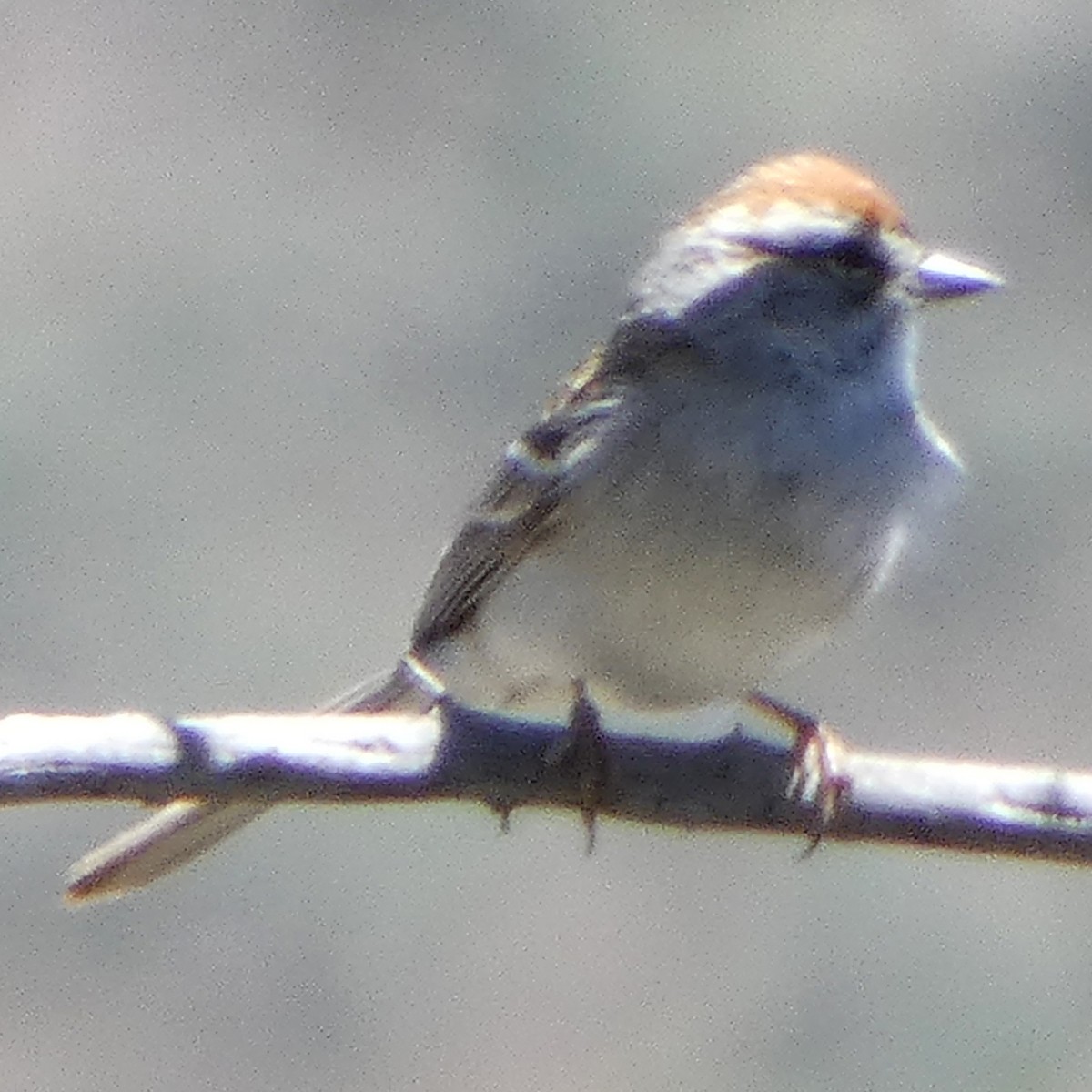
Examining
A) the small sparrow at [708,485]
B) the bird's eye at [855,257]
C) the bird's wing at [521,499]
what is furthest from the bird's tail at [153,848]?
the bird's eye at [855,257]

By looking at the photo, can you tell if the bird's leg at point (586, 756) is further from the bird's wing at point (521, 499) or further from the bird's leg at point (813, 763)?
the bird's wing at point (521, 499)

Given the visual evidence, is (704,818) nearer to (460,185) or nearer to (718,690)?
(718,690)

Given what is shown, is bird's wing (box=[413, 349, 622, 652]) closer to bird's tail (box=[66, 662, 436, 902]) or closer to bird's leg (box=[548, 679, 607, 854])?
bird's tail (box=[66, 662, 436, 902])

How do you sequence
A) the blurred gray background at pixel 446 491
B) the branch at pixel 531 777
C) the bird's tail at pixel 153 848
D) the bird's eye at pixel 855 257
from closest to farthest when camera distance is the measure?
the branch at pixel 531 777 → the bird's tail at pixel 153 848 → the bird's eye at pixel 855 257 → the blurred gray background at pixel 446 491

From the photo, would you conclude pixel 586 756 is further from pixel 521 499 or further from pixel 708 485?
pixel 521 499

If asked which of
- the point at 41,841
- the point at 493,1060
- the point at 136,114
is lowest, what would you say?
the point at 493,1060

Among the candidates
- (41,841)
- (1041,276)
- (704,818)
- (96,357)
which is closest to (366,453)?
(96,357)

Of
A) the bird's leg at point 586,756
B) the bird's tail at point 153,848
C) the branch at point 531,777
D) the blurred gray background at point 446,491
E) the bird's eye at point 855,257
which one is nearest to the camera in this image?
the branch at point 531,777
